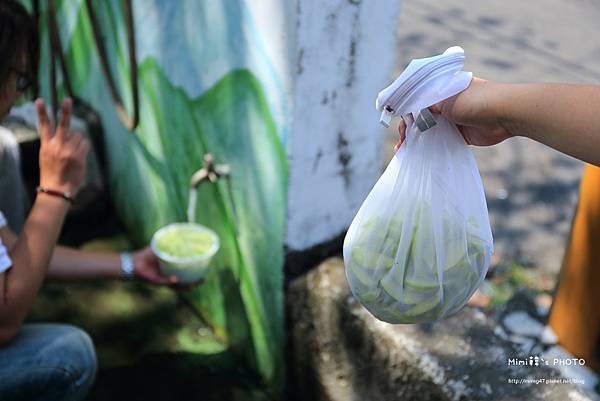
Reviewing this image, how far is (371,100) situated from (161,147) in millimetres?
931

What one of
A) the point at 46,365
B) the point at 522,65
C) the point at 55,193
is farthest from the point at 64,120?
the point at 522,65

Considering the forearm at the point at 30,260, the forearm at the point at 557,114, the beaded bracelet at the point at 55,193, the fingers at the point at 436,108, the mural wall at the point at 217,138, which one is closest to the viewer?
the forearm at the point at 557,114

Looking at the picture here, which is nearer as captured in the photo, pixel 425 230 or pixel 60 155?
pixel 425 230

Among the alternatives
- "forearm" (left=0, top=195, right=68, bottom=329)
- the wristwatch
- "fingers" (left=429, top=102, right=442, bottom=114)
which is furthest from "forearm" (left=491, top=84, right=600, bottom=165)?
the wristwatch

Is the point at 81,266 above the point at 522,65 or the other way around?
above

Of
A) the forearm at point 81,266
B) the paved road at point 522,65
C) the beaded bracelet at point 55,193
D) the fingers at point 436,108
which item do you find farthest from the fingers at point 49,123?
the paved road at point 522,65

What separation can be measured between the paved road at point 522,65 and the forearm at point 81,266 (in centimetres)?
166

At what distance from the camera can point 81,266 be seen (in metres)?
2.12

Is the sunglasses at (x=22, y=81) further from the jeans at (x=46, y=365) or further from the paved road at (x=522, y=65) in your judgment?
the paved road at (x=522, y=65)

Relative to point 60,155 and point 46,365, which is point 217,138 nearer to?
point 60,155

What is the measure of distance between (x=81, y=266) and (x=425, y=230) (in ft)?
4.05

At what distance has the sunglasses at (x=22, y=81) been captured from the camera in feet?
5.80

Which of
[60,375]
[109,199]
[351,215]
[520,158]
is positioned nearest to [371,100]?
[351,215]

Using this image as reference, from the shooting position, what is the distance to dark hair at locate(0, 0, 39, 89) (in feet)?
5.61
